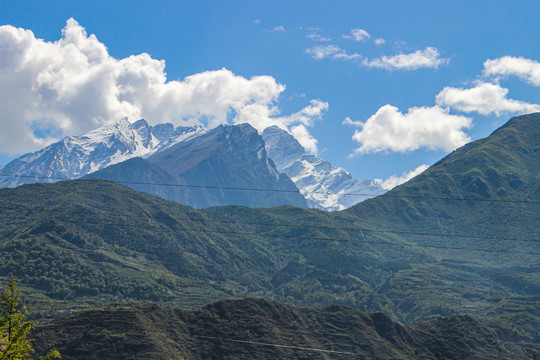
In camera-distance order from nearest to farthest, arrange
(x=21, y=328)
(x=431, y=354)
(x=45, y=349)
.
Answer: (x=21, y=328) → (x=45, y=349) → (x=431, y=354)

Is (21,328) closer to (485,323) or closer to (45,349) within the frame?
(45,349)

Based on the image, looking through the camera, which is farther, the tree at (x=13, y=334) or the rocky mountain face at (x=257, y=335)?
the rocky mountain face at (x=257, y=335)

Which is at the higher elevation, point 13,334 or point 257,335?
point 13,334

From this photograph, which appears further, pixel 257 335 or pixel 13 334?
pixel 257 335

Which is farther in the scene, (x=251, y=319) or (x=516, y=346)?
(x=516, y=346)

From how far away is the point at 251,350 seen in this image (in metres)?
128

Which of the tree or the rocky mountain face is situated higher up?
the tree

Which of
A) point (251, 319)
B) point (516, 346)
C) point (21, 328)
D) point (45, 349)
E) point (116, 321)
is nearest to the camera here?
point (21, 328)

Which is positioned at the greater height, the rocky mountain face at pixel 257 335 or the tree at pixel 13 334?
the tree at pixel 13 334

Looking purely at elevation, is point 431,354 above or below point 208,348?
below

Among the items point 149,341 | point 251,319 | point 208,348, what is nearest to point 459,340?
point 251,319

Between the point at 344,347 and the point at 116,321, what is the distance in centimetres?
5949

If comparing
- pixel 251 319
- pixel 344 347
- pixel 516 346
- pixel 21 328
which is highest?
pixel 21 328

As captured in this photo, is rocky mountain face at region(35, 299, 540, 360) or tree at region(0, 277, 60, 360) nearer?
tree at region(0, 277, 60, 360)
